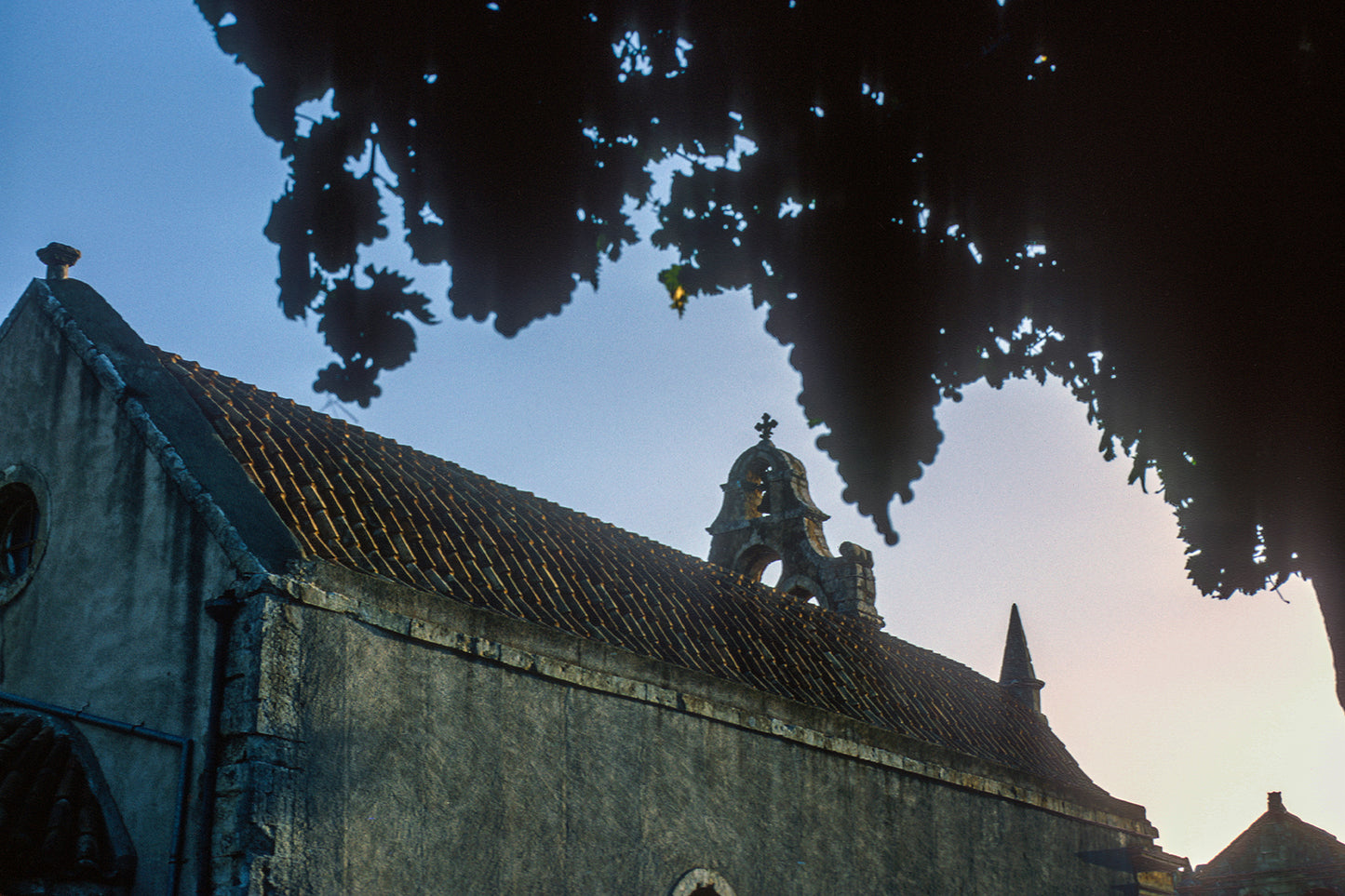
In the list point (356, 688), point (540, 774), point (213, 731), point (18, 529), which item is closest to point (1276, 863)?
point (540, 774)

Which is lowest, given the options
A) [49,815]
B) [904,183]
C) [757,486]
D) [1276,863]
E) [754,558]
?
[49,815]

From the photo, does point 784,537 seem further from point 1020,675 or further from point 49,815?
point 49,815

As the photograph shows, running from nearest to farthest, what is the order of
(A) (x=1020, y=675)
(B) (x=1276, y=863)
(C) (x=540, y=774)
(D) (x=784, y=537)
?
(C) (x=540, y=774) → (D) (x=784, y=537) → (A) (x=1020, y=675) → (B) (x=1276, y=863)

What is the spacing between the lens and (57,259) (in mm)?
10977

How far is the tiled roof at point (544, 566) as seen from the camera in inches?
387

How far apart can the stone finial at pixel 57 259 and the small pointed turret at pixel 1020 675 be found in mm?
15915

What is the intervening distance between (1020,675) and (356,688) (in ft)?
49.7

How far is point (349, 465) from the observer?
10.9 m

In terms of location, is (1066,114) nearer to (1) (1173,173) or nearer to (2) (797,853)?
(1) (1173,173)

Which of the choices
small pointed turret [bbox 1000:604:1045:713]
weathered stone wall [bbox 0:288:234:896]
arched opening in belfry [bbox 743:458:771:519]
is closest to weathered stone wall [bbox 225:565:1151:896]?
weathered stone wall [bbox 0:288:234:896]

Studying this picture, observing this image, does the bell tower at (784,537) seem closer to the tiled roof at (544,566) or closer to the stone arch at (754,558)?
the stone arch at (754,558)

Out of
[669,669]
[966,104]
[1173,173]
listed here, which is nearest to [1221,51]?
[1173,173]

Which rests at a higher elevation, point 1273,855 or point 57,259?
point 57,259

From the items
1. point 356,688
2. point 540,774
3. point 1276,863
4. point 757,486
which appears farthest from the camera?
point 1276,863
